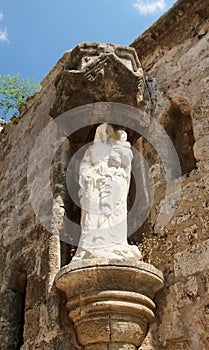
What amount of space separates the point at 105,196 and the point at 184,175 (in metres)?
0.73

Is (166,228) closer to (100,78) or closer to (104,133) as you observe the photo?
(104,133)

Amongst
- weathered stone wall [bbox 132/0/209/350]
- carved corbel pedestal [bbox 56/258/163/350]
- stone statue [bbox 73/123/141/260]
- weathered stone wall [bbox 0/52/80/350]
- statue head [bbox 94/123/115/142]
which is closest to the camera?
carved corbel pedestal [bbox 56/258/163/350]

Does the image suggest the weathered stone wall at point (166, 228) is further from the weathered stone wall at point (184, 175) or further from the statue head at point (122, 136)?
the statue head at point (122, 136)

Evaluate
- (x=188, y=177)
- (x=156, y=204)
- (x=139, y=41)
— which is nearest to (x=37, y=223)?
(x=156, y=204)

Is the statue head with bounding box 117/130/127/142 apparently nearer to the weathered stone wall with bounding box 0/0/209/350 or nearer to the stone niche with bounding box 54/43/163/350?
the weathered stone wall with bounding box 0/0/209/350

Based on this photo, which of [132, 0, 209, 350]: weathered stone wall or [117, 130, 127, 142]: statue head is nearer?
[132, 0, 209, 350]: weathered stone wall

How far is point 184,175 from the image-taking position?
164 inches

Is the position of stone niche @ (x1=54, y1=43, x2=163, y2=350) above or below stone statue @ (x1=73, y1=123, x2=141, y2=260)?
below

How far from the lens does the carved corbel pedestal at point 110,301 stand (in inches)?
134

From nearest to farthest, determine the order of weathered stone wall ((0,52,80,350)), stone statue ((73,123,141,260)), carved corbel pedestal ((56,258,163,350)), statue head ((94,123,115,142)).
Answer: carved corbel pedestal ((56,258,163,350)) < stone statue ((73,123,141,260)) < weathered stone wall ((0,52,80,350)) < statue head ((94,123,115,142))

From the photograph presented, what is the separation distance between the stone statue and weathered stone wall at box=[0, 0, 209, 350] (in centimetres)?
36

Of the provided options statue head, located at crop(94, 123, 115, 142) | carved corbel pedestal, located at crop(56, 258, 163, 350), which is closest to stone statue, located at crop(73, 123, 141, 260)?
statue head, located at crop(94, 123, 115, 142)

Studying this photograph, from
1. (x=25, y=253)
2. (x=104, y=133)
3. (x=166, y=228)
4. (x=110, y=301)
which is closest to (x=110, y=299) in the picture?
(x=110, y=301)

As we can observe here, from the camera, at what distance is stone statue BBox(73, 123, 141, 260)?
373cm
